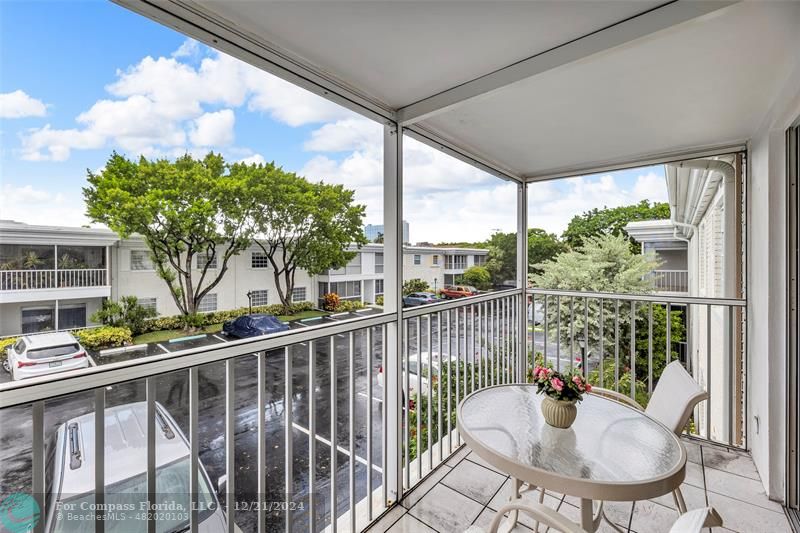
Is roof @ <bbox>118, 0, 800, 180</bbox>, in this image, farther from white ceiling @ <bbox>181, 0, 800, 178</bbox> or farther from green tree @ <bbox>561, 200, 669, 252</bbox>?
green tree @ <bbox>561, 200, 669, 252</bbox>

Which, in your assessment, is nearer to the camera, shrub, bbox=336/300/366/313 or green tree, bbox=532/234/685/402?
shrub, bbox=336/300/366/313

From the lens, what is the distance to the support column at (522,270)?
12.0ft

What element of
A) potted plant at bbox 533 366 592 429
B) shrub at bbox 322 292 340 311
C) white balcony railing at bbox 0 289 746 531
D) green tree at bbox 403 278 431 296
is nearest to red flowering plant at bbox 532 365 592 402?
potted plant at bbox 533 366 592 429

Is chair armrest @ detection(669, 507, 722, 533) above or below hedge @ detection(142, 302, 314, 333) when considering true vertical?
below

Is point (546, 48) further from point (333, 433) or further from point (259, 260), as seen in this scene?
point (333, 433)

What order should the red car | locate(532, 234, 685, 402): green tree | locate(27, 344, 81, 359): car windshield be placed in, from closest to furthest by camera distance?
locate(27, 344, 81, 359): car windshield, the red car, locate(532, 234, 685, 402): green tree

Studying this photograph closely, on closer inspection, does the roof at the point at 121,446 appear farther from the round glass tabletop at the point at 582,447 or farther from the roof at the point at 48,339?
the round glass tabletop at the point at 582,447

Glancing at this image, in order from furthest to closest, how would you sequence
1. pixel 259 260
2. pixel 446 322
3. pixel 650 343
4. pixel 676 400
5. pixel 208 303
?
pixel 650 343, pixel 446 322, pixel 676 400, pixel 259 260, pixel 208 303

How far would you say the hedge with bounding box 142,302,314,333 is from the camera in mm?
1137

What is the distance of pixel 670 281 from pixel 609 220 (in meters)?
1.12

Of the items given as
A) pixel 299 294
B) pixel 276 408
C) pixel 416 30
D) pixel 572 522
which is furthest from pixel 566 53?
pixel 276 408

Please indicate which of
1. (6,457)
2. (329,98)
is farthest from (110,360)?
(329,98)

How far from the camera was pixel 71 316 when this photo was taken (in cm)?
94

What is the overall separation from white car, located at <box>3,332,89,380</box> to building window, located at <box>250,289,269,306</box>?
52 centimetres
